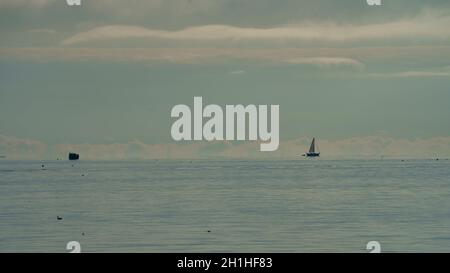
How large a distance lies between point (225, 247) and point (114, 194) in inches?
2318

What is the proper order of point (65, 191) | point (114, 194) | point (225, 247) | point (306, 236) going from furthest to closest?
point (65, 191) < point (114, 194) < point (306, 236) < point (225, 247)

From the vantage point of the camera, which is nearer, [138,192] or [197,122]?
[197,122]

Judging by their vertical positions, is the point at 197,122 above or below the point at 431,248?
above

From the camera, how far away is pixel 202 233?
190ft

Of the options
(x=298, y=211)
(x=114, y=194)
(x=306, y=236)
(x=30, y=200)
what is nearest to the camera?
(x=306, y=236)

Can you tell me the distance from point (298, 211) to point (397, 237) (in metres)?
21.7

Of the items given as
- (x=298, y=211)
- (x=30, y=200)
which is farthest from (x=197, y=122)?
(x=30, y=200)

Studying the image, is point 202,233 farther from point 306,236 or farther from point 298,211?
point 298,211

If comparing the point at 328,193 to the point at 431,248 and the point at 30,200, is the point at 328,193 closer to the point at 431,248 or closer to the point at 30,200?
the point at 30,200

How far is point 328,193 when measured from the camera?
4370 inches
